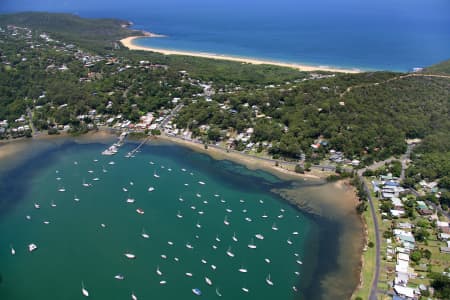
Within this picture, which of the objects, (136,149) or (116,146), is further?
(116,146)

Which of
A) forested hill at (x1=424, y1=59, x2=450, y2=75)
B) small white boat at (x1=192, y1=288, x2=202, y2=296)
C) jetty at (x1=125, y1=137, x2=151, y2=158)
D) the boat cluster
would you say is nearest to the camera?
small white boat at (x1=192, y1=288, x2=202, y2=296)

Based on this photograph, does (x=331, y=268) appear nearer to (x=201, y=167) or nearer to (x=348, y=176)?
(x=348, y=176)

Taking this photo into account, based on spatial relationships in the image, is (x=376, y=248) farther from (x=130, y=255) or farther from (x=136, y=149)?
(x=136, y=149)

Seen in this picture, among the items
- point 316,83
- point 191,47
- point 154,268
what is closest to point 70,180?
point 154,268

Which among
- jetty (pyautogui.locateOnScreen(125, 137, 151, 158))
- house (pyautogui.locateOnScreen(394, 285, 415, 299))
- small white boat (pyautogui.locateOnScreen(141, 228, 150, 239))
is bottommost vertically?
small white boat (pyautogui.locateOnScreen(141, 228, 150, 239))

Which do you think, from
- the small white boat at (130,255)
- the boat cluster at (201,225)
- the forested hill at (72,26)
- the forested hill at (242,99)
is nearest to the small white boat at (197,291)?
the boat cluster at (201,225)

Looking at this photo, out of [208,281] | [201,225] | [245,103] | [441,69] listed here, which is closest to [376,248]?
[208,281]

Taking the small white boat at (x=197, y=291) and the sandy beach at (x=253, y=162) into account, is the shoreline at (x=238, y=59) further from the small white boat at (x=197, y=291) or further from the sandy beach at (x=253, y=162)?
the small white boat at (x=197, y=291)

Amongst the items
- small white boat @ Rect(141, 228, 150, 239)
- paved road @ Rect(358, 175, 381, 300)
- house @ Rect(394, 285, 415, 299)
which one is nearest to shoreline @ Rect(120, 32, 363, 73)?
paved road @ Rect(358, 175, 381, 300)

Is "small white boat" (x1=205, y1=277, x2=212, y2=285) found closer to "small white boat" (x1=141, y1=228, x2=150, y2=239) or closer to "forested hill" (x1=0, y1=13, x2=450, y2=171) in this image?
"small white boat" (x1=141, y1=228, x2=150, y2=239)
